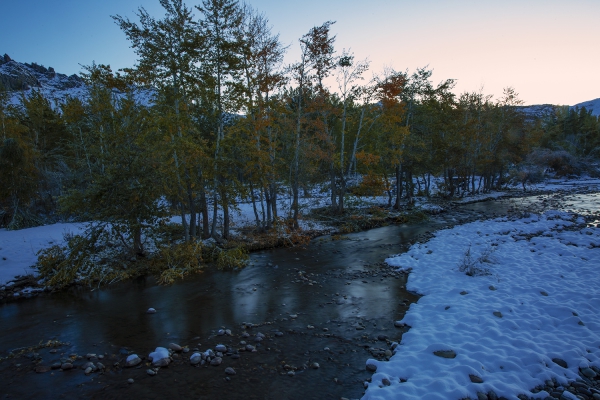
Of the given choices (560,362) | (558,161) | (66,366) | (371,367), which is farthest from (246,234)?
(558,161)

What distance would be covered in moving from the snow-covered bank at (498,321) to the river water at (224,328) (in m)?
0.69

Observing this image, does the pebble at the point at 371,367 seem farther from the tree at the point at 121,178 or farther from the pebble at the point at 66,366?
the tree at the point at 121,178

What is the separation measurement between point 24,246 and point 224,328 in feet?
38.1

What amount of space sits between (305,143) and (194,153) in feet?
29.9

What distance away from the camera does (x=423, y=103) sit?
25.6 m

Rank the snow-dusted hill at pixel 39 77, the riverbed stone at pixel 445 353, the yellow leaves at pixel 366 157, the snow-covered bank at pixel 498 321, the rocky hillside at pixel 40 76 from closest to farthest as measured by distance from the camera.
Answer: the snow-covered bank at pixel 498 321, the riverbed stone at pixel 445 353, the yellow leaves at pixel 366 157, the snow-dusted hill at pixel 39 77, the rocky hillside at pixel 40 76

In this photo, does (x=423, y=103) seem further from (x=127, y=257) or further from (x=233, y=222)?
(x=127, y=257)

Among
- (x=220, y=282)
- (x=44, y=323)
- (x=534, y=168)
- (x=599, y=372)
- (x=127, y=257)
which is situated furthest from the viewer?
(x=534, y=168)

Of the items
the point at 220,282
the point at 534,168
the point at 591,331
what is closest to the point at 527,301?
the point at 591,331

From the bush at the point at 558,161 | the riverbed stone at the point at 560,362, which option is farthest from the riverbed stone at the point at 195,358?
→ the bush at the point at 558,161

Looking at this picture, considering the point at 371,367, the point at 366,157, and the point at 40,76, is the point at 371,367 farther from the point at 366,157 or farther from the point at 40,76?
the point at 40,76

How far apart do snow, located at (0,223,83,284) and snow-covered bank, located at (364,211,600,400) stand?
13.8m

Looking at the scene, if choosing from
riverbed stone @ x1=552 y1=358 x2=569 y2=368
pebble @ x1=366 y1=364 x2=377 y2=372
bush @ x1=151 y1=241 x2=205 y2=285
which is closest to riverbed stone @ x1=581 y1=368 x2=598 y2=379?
riverbed stone @ x1=552 y1=358 x2=569 y2=368

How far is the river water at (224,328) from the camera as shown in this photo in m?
5.42
